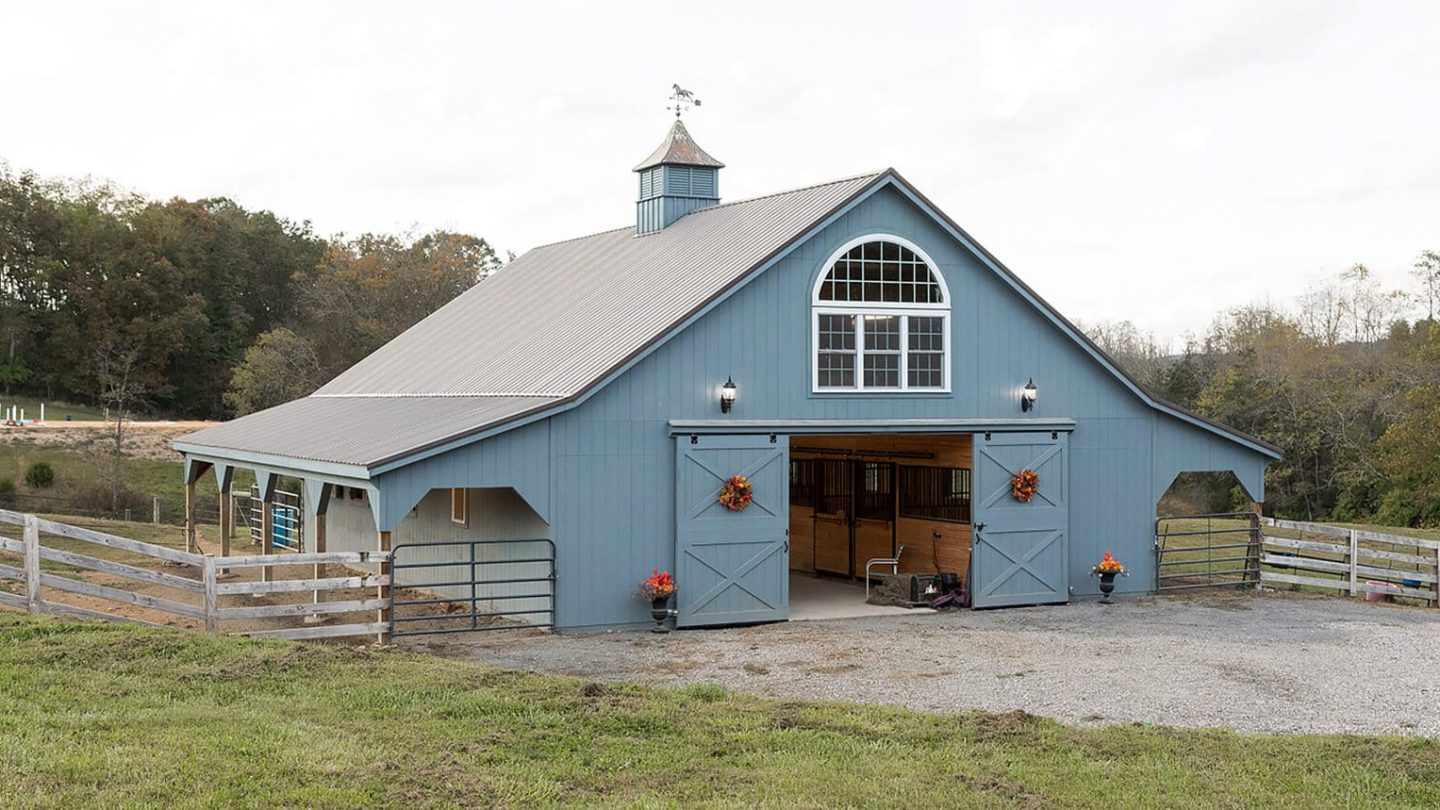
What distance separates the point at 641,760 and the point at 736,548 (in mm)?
7757

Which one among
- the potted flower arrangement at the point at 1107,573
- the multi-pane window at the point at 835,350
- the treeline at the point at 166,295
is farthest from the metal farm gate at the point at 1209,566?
the treeline at the point at 166,295

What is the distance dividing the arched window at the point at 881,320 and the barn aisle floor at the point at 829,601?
2.71 meters

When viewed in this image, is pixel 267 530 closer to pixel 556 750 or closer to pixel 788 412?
pixel 788 412

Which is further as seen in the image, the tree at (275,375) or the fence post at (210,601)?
the tree at (275,375)

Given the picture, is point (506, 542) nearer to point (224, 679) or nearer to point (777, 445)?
point (777, 445)

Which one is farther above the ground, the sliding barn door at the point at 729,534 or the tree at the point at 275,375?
the tree at the point at 275,375

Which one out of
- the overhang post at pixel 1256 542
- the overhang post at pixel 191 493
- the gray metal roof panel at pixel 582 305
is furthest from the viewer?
the overhang post at pixel 191 493

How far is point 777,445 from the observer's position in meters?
16.8

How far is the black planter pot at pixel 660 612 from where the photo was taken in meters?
15.7

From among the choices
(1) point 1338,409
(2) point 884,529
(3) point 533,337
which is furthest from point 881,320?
(1) point 1338,409

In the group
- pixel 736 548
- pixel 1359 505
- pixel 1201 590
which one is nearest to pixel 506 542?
pixel 736 548

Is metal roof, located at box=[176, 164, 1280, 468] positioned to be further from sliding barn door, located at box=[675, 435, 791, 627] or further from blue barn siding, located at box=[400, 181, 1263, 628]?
sliding barn door, located at box=[675, 435, 791, 627]

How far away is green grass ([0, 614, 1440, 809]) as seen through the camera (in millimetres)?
7934

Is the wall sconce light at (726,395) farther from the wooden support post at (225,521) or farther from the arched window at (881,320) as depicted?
the wooden support post at (225,521)
